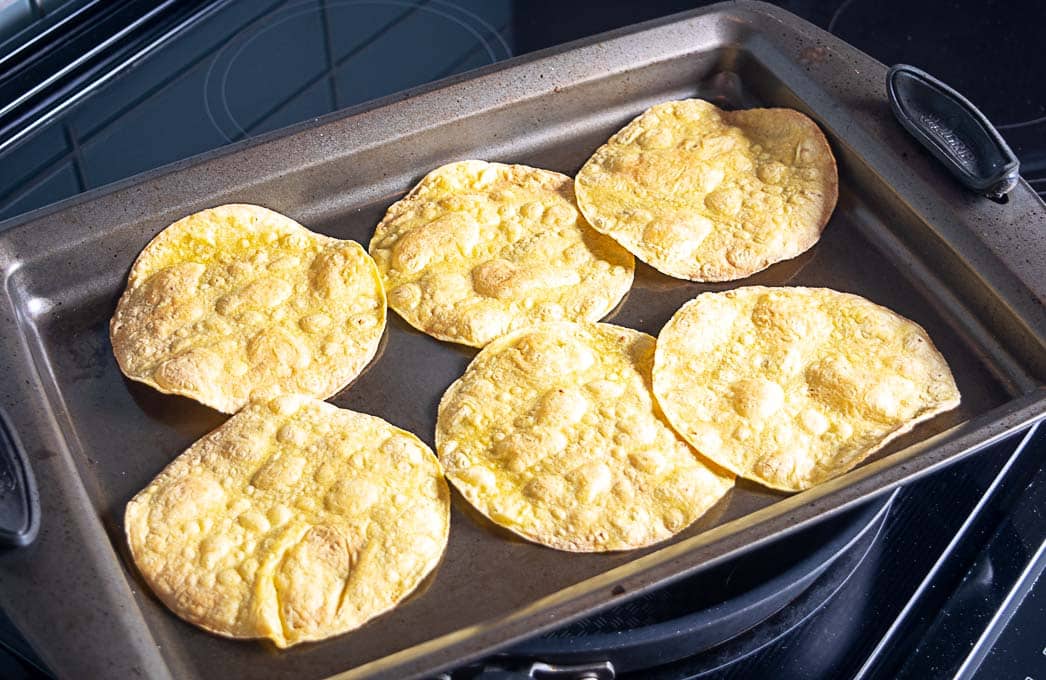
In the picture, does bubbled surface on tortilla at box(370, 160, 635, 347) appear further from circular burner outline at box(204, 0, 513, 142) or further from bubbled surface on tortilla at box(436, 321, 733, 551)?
circular burner outline at box(204, 0, 513, 142)

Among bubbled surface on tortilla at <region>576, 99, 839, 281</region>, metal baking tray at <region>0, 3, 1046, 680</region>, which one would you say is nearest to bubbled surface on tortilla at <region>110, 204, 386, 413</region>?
metal baking tray at <region>0, 3, 1046, 680</region>

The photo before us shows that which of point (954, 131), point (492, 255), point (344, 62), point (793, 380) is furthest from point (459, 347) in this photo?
point (954, 131)

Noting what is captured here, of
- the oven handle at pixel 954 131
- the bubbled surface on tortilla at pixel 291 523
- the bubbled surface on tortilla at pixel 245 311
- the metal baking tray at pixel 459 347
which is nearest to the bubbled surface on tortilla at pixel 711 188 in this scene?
the metal baking tray at pixel 459 347

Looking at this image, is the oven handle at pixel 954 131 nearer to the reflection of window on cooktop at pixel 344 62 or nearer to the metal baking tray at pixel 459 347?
the metal baking tray at pixel 459 347

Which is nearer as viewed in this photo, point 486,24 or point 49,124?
point 49,124

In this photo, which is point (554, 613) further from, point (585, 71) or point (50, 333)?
point (585, 71)

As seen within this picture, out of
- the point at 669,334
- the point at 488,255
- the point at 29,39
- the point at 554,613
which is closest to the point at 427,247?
the point at 488,255

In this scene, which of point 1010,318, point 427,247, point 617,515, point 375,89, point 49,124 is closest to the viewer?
point 617,515
